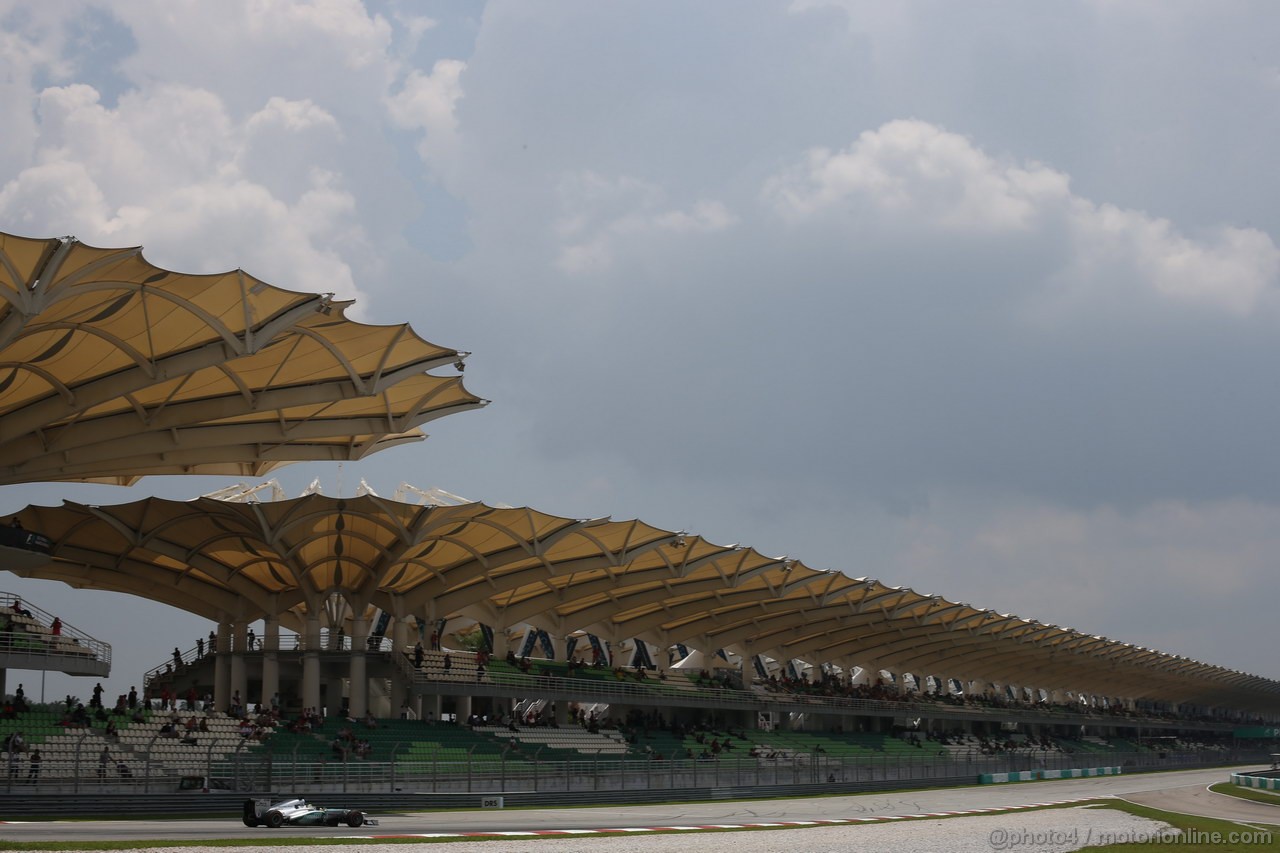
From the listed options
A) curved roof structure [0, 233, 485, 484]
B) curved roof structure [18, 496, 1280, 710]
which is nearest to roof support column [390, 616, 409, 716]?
curved roof structure [18, 496, 1280, 710]

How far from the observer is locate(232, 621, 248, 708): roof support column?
51.0m

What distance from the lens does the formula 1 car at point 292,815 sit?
87.3 feet

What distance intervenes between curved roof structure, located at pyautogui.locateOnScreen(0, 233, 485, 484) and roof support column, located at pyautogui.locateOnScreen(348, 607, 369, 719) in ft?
39.7

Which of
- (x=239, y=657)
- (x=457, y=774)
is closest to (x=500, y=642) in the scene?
(x=239, y=657)

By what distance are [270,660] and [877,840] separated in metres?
31.6

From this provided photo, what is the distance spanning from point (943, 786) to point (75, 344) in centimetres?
4702

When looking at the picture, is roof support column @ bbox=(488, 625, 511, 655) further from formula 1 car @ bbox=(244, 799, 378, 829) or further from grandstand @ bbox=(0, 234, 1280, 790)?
formula 1 car @ bbox=(244, 799, 378, 829)

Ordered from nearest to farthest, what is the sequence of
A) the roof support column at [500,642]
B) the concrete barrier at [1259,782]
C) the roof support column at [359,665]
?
the roof support column at [359,665]
the concrete barrier at [1259,782]
the roof support column at [500,642]

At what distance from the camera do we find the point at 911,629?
268 feet

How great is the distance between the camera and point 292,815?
87.9ft

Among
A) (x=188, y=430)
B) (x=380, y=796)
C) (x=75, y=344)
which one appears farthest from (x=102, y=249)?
(x=380, y=796)

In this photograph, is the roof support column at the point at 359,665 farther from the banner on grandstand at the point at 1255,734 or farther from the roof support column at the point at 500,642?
the banner on grandstand at the point at 1255,734

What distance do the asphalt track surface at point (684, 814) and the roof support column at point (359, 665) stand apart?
1492 cm

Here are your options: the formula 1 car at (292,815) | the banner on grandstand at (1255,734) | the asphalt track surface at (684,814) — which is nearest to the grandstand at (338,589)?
the asphalt track surface at (684,814)
